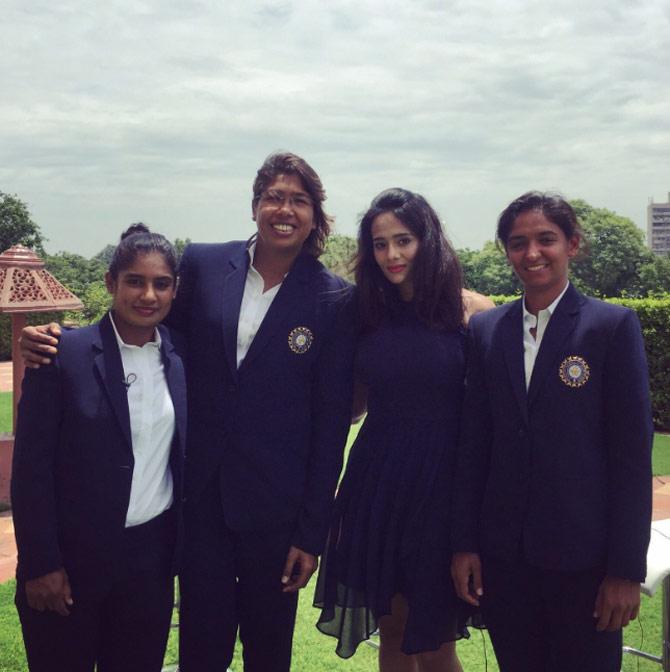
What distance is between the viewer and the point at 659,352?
8.84 metres

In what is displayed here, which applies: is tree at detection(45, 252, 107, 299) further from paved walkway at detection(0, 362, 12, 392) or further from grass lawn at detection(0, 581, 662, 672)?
grass lawn at detection(0, 581, 662, 672)

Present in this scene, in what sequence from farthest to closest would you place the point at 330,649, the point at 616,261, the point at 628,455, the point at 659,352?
the point at 616,261 < the point at 659,352 < the point at 330,649 < the point at 628,455

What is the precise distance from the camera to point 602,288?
4969 cm

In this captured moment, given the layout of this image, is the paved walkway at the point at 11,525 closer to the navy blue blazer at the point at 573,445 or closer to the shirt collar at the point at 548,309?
the navy blue blazer at the point at 573,445

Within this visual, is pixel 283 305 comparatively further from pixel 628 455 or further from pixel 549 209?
pixel 628 455

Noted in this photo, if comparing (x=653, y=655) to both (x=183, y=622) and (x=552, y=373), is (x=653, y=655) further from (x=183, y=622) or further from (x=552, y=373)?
(x=183, y=622)

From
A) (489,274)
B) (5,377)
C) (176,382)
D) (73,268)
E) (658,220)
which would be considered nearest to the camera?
(176,382)

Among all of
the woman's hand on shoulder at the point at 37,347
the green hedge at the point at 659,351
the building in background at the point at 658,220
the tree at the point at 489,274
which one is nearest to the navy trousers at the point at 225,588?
the woman's hand on shoulder at the point at 37,347

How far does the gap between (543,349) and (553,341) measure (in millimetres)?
38

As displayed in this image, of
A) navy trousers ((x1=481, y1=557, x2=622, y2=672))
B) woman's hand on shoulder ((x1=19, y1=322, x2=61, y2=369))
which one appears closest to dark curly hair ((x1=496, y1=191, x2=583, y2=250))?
navy trousers ((x1=481, y1=557, x2=622, y2=672))

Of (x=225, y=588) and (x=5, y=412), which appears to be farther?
(x=5, y=412)

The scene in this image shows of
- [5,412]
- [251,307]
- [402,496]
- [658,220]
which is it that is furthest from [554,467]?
[658,220]

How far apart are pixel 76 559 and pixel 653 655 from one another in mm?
2731

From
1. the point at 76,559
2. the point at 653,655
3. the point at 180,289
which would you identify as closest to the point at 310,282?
the point at 180,289
